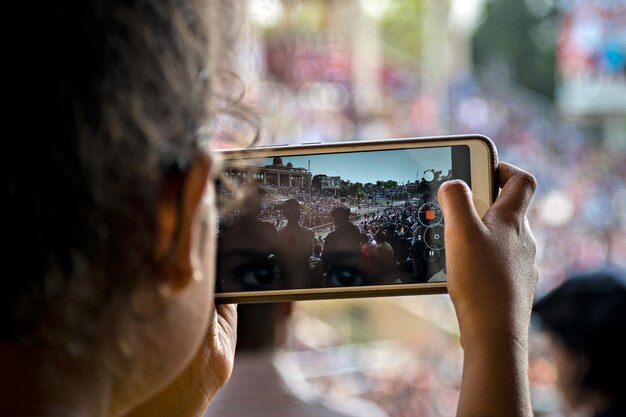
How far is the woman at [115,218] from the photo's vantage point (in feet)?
1.18

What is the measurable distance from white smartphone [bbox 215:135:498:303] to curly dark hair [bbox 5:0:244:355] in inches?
9.2

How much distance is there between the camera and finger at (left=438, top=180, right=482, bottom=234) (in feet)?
1.77

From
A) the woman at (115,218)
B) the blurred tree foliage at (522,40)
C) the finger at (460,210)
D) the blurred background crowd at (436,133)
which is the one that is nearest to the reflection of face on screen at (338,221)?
the finger at (460,210)

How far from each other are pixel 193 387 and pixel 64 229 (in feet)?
0.95

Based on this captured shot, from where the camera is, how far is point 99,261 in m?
0.37

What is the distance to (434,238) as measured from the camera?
67 cm

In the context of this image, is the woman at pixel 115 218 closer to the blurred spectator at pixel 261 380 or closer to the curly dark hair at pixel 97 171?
the curly dark hair at pixel 97 171

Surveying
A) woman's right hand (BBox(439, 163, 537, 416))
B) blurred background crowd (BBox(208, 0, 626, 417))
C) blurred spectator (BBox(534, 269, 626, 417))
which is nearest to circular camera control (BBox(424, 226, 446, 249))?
woman's right hand (BBox(439, 163, 537, 416))

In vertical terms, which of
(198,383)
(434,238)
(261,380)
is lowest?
(261,380)

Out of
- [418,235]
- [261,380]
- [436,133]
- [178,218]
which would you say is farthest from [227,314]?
[436,133]

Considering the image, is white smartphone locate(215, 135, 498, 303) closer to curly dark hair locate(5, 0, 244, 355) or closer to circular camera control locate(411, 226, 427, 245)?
circular camera control locate(411, 226, 427, 245)

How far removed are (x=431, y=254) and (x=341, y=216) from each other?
0.28ft

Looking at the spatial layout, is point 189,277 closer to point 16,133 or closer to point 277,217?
point 16,133

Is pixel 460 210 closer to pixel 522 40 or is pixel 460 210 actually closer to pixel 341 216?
pixel 341 216
